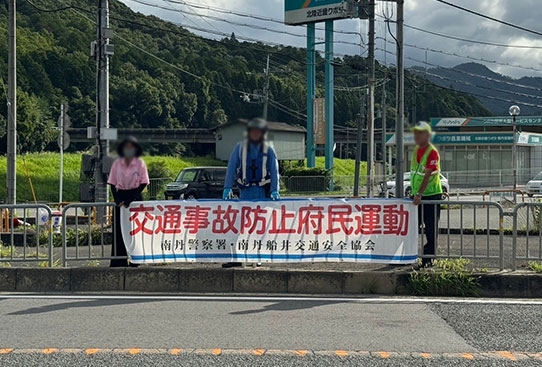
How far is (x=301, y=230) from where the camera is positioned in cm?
923

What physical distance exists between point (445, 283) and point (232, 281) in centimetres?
299

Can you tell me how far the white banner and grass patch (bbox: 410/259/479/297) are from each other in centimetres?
42

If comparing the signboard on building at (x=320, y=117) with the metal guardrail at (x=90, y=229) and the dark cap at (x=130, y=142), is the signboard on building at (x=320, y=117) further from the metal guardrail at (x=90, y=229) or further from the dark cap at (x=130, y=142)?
the metal guardrail at (x=90, y=229)

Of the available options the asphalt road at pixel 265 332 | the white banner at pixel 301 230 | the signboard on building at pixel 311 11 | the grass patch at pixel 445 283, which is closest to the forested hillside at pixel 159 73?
the asphalt road at pixel 265 332

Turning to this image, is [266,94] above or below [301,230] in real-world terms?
above

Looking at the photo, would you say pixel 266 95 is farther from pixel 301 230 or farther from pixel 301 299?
pixel 301 230

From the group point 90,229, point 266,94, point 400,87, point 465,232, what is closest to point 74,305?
point 90,229

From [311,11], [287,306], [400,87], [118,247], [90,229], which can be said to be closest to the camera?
[400,87]

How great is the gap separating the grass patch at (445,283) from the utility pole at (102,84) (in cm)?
634

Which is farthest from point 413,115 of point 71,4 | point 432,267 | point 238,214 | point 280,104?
point 432,267

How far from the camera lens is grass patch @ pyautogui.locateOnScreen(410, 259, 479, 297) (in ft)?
29.1

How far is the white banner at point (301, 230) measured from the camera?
920 centimetres

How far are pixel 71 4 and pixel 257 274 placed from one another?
19.0ft

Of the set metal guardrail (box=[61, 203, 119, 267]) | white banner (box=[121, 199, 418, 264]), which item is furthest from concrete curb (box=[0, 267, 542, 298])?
metal guardrail (box=[61, 203, 119, 267])
